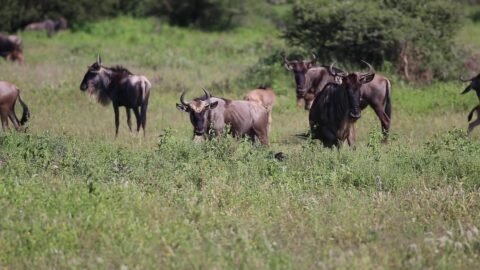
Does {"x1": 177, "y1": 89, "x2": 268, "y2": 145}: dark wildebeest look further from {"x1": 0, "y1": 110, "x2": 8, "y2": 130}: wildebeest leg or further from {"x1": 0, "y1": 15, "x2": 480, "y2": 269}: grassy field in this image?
{"x1": 0, "y1": 110, "x2": 8, "y2": 130}: wildebeest leg

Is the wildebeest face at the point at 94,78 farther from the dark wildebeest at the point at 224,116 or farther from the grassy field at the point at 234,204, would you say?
the dark wildebeest at the point at 224,116

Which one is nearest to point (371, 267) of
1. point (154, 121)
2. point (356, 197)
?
point (356, 197)

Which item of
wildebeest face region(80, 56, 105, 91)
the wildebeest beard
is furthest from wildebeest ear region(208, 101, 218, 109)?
wildebeest face region(80, 56, 105, 91)

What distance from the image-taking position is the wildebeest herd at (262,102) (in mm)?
10773

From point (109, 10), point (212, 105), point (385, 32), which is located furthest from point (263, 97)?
point (109, 10)

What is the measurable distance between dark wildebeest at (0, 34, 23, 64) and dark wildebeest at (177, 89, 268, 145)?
15.1m

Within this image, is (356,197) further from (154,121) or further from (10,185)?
(154,121)

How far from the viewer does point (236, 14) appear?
35562 millimetres

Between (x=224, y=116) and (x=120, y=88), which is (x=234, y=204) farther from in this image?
(x=120, y=88)

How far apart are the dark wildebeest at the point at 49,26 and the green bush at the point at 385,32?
50.0ft

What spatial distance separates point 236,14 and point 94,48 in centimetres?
971

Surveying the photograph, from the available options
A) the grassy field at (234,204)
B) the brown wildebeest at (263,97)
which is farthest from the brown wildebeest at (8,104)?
the brown wildebeest at (263,97)

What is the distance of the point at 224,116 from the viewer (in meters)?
11.5

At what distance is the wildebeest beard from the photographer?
49.5ft
